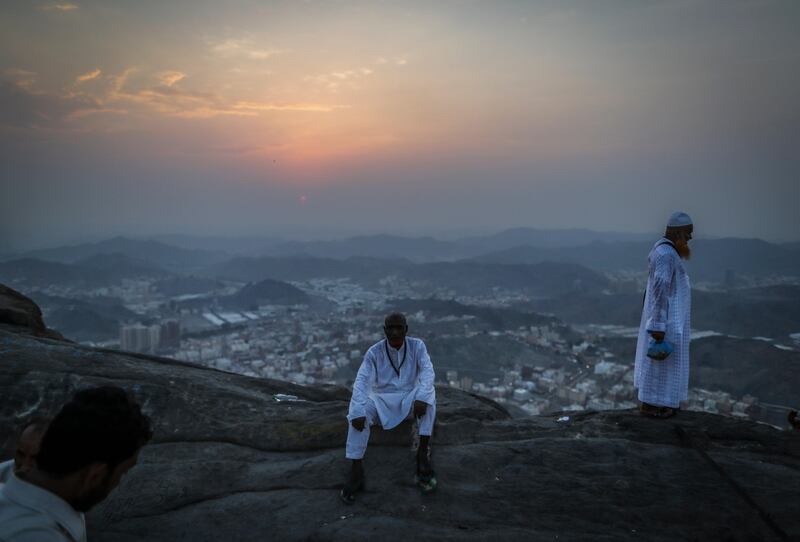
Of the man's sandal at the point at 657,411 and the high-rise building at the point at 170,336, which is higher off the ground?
the man's sandal at the point at 657,411

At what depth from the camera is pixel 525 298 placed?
60344 mm

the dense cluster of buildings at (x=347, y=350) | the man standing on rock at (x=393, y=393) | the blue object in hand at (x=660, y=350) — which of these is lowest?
the dense cluster of buildings at (x=347, y=350)

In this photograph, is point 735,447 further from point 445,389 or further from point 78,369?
point 78,369

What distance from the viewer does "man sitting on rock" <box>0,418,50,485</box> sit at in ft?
6.78

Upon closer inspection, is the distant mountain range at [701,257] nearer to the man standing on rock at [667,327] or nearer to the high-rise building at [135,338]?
the high-rise building at [135,338]

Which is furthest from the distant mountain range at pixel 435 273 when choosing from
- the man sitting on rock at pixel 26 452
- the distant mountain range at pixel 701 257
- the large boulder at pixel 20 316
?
the man sitting on rock at pixel 26 452

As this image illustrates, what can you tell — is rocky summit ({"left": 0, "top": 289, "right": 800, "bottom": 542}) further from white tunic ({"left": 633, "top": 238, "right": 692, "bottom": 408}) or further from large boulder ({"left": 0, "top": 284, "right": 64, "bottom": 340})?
large boulder ({"left": 0, "top": 284, "right": 64, "bottom": 340})

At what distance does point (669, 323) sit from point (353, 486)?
13.3ft

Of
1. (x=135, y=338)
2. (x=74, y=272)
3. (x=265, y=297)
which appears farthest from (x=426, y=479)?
(x=74, y=272)

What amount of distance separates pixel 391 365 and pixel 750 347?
31.6m

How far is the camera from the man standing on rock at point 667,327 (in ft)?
19.0

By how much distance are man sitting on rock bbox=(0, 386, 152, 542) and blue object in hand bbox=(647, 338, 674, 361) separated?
5448 millimetres

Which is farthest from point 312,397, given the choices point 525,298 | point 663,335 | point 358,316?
point 525,298

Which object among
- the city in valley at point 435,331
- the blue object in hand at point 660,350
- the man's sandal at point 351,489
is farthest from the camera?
the city in valley at point 435,331
